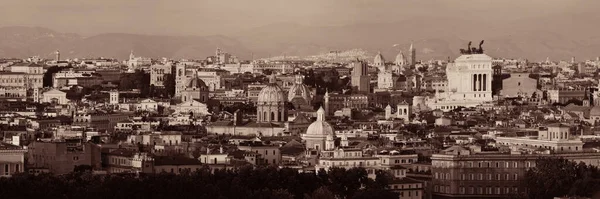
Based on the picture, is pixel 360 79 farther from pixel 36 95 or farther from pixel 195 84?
pixel 36 95

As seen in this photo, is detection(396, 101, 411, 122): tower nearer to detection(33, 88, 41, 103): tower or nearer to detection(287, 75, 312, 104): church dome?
detection(287, 75, 312, 104): church dome

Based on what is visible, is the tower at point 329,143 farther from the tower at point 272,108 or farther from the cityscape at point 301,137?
the tower at point 272,108

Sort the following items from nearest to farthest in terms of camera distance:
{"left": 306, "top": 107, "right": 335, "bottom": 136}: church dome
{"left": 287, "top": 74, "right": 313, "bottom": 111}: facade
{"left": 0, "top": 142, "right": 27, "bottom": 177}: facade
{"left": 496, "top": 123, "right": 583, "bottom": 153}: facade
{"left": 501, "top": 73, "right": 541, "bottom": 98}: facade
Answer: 1. {"left": 0, "top": 142, "right": 27, "bottom": 177}: facade
2. {"left": 496, "top": 123, "right": 583, "bottom": 153}: facade
3. {"left": 306, "top": 107, "right": 335, "bottom": 136}: church dome
4. {"left": 287, "top": 74, "right": 313, "bottom": 111}: facade
5. {"left": 501, "top": 73, "right": 541, "bottom": 98}: facade

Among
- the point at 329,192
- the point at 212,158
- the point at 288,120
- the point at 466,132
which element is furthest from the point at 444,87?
the point at 329,192

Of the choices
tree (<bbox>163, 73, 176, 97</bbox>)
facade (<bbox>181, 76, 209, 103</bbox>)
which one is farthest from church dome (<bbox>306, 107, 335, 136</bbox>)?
tree (<bbox>163, 73, 176, 97</bbox>)

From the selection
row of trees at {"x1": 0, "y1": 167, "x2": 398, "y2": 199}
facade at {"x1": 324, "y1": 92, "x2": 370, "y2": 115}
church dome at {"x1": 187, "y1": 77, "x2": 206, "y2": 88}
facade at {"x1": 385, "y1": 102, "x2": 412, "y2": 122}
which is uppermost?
church dome at {"x1": 187, "y1": 77, "x2": 206, "y2": 88}

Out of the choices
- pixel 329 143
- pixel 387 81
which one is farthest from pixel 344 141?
pixel 387 81

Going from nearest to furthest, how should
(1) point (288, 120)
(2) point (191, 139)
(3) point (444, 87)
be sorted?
(2) point (191, 139) → (1) point (288, 120) → (3) point (444, 87)

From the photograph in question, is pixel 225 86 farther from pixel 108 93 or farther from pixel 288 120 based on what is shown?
pixel 288 120
